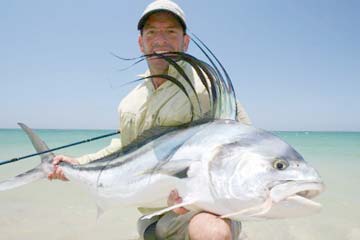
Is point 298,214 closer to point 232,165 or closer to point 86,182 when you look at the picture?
point 232,165

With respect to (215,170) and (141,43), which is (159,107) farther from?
(215,170)

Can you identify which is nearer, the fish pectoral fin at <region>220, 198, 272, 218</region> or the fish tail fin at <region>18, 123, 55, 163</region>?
the fish pectoral fin at <region>220, 198, 272, 218</region>

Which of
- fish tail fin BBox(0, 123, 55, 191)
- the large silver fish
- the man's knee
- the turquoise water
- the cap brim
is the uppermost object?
the cap brim

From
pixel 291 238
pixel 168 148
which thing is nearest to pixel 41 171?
pixel 168 148

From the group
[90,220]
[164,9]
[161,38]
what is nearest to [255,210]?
[161,38]

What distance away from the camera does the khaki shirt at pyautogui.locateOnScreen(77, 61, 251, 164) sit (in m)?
2.85

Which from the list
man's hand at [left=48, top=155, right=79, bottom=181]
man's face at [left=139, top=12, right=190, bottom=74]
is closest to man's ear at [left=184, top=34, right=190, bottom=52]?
man's face at [left=139, top=12, right=190, bottom=74]

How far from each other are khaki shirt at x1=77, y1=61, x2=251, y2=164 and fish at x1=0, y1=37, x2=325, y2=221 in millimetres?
416

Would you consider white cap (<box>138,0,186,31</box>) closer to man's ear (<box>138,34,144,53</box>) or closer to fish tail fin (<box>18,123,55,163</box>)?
man's ear (<box>138,34,144,53</box>)

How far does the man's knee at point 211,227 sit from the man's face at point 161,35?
4.81 ft

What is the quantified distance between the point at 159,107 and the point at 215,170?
4.12ft

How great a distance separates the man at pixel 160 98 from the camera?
288 centimetres

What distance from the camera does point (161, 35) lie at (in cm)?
312

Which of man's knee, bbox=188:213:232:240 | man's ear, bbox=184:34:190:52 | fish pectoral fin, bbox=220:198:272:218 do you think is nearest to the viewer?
fish pectoral fin, bbox=220:198:272:218
